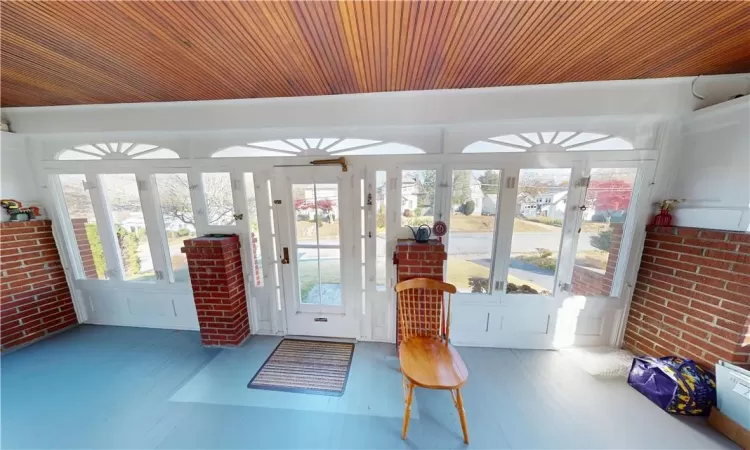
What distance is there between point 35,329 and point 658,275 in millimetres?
6384

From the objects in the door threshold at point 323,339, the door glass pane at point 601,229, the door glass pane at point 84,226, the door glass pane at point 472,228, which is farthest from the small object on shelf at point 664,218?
the door glass pane at point 84,226

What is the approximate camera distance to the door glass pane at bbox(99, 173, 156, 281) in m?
2.41

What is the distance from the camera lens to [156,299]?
2592 millimetres

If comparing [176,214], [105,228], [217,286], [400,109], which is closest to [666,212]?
[400,109]

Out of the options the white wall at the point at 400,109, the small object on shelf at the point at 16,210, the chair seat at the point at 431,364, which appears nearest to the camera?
the chair seat at the point at 431,364

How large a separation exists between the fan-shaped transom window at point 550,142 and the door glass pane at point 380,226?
831 millimetres

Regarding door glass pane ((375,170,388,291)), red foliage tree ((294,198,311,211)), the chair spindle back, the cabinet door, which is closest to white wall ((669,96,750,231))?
the cabinet door

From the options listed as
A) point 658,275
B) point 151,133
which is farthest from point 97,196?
point 658,275

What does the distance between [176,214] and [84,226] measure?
119 centimetres

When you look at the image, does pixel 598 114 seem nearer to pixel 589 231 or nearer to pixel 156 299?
pixel 589 231

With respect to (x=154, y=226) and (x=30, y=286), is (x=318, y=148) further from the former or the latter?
(x=30, y=286)

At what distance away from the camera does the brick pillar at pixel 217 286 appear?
2.18 meters

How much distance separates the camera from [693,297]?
1754 mm

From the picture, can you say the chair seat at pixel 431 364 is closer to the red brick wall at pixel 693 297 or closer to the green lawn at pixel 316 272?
the green lawn at pixel 316 272
